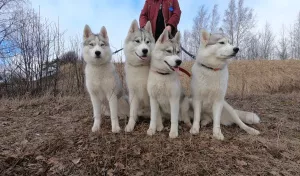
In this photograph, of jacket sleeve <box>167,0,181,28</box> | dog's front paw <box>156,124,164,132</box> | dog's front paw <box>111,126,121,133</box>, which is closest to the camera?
dog's front paw <box>111,126,121,133</box>

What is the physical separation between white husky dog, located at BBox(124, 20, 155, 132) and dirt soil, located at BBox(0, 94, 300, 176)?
16.5 inches

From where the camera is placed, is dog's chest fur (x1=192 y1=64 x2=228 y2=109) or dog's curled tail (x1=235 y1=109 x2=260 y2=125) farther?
dog's curled tail (x1=235 y1=109 x2=260 y2=125)

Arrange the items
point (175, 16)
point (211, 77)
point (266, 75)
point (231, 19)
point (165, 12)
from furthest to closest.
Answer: point (231, 19), point (266, 75), point (165, 12), point (175, 16), point (211, 77)

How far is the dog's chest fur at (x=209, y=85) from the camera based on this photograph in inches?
145

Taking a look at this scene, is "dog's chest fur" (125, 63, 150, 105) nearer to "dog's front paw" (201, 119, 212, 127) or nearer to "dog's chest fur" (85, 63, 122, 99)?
"dog's chest fur" (85, 63, 122, 99)

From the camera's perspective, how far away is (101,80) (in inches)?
148

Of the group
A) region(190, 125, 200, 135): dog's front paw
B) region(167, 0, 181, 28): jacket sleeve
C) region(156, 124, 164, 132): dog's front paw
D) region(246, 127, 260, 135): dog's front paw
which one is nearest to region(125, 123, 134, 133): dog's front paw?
region(156, 124, 164, 132): dog's front paw

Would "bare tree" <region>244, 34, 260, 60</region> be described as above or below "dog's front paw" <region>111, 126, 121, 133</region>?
above

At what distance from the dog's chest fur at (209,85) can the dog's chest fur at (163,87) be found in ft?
1.07

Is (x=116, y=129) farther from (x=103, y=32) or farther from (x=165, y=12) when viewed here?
(x=165, y=12)

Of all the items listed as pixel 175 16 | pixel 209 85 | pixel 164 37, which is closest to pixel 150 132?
pixel 209 85

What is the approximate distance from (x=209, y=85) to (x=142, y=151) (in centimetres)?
136

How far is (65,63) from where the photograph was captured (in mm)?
7996

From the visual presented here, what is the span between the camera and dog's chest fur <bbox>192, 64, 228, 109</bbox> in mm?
3695
